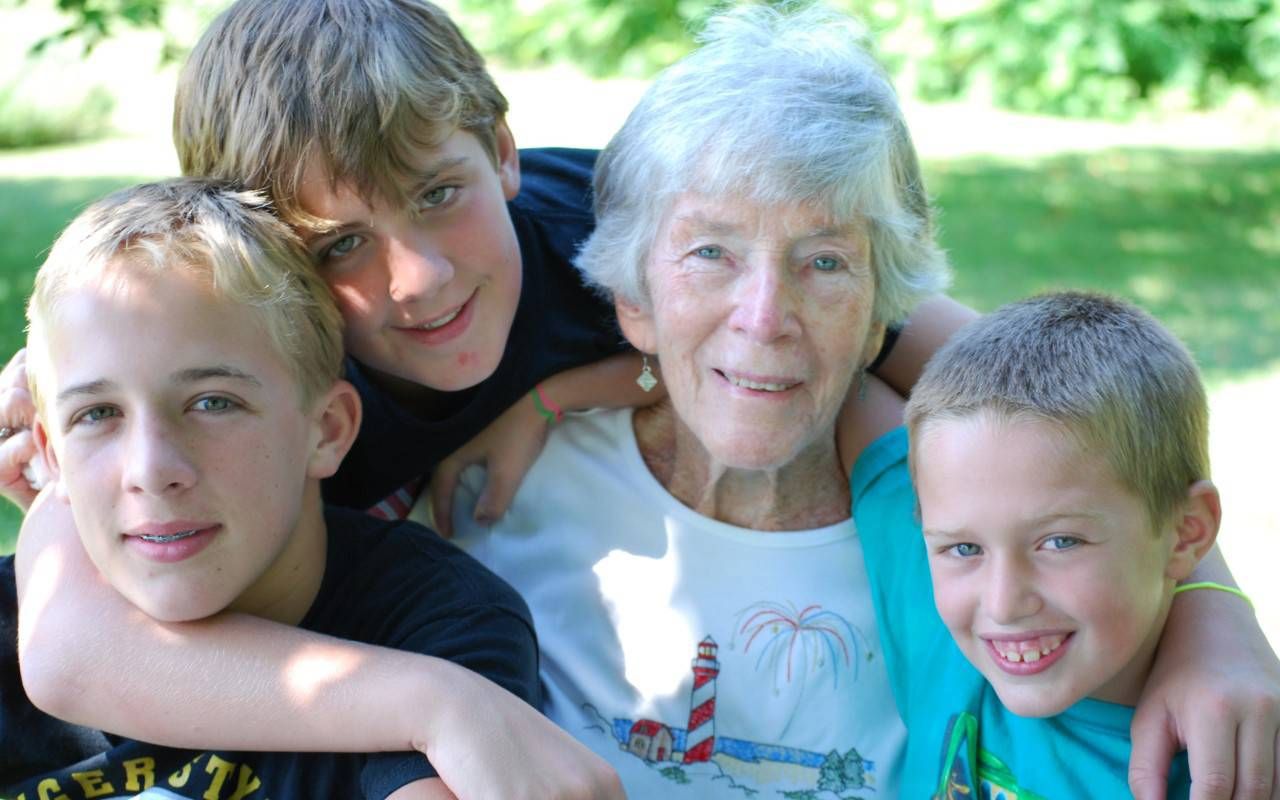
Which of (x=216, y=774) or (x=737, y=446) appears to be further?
(x=737, y=446)

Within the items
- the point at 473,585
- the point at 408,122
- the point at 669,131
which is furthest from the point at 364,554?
the point at 669,131

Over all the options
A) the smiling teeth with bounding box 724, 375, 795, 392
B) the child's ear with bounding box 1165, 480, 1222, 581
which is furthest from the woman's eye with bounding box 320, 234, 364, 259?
the child's ear with bounding box 1165, 480, 1222, 581

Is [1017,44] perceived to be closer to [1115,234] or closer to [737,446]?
[1115,234]

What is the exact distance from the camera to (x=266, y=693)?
6.55 ft

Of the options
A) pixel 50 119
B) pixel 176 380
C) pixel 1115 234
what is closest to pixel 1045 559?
pixel 176 380

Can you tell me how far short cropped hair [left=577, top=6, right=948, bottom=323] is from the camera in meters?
2.30

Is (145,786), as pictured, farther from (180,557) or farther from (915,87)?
(915,87)

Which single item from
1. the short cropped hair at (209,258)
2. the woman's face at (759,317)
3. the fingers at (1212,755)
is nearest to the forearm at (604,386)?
the woman's face at (759,317)

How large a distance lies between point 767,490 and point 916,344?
0.42 m

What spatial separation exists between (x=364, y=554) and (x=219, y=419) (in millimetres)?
383

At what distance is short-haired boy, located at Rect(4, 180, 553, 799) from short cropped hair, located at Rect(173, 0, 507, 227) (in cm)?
9

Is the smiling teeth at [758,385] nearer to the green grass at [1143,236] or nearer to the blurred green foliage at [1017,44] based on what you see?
the green grass at [1143,236]

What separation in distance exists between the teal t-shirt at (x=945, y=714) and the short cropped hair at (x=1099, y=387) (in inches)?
13.5

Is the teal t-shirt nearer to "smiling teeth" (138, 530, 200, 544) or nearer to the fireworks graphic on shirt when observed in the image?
the fireworks graphic on shirt
